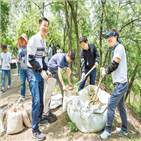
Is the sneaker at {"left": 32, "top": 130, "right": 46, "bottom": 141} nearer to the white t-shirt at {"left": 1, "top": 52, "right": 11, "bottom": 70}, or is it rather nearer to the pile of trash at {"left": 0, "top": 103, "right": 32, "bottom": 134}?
the pile of trash at {"left": 0, "top": 103, "right": 32, "bottom": 134}

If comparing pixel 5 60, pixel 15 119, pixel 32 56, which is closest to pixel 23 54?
pixel 32 56

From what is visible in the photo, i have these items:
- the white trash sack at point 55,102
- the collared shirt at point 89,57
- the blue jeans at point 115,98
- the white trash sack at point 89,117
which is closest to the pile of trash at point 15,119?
the white trash sack at point 55,102

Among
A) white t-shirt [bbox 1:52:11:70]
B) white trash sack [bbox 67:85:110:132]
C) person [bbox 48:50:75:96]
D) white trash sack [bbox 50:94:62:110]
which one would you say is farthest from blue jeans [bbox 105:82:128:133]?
white t-shirt [bbox 1:52:11:70]

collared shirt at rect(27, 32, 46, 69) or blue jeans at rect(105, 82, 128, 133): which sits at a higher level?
collared shirt at rect(27, 32, 46, 69)

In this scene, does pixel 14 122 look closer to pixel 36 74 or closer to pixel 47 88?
pixel 47 88

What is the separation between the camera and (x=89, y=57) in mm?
3152

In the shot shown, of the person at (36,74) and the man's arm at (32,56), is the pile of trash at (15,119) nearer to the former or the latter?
the person at (36,74)

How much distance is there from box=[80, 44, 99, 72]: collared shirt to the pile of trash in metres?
1.77

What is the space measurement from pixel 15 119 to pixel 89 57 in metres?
2.19

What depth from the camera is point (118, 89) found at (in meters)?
1.96

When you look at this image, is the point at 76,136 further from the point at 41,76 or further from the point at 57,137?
the point at 41,76

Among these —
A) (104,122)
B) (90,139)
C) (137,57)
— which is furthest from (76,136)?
(137,57)

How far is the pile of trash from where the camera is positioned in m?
2.21

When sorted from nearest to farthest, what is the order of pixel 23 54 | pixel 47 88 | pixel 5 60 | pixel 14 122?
pixel 14 122, pixel 47 88, pixel 23 54, pixel 5 60
